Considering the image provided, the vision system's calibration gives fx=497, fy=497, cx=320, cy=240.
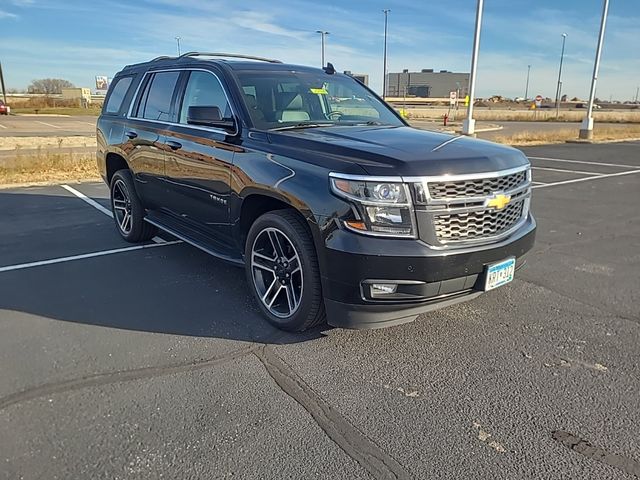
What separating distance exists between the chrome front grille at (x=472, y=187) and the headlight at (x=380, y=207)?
206 millimetres

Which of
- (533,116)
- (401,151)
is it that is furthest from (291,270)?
(533,116)

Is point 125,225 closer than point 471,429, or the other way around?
point 471,429

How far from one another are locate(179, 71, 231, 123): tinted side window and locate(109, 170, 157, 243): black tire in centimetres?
146

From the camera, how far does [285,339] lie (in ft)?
11.9

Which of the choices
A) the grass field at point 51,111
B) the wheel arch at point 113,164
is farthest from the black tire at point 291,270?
the grass field at point 51,111

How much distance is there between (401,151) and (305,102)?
1486mm

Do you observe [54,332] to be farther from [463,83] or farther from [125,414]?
[463,83]

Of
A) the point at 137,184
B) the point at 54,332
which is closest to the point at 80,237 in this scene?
the point at 137,184

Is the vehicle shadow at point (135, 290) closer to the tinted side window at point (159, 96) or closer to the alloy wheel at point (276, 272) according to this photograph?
the alloy wheel at point (276, 272)

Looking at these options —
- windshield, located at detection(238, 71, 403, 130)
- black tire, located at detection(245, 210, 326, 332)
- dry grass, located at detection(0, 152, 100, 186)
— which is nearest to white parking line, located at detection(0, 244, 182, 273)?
black tire, located at detection(245, 210, 326, 332)

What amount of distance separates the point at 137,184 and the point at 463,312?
381cm

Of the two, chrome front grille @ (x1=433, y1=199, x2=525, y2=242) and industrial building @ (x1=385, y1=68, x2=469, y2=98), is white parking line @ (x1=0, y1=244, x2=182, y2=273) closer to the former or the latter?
chrome front grille @ (x1=433, y1=199, x2=525, y2=242)

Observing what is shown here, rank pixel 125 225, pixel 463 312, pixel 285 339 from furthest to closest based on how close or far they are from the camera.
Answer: pixel 125 225
pixel 463 312
pixel 285 339

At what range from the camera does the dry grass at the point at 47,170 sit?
35.6 feet
